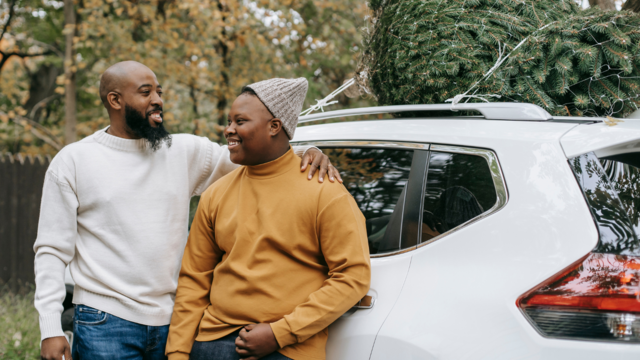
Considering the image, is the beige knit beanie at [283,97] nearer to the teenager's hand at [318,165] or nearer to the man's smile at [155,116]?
the teenager's hand at [318,165]

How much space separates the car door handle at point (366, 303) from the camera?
1.84 m

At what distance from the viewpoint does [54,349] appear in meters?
1.94

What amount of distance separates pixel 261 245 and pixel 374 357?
0.59 metres

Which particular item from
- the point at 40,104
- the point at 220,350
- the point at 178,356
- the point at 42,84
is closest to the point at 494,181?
the point at 220,350

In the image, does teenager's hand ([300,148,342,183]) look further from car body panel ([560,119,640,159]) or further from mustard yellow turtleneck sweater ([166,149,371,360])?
car body panel ([560,119,640,159])

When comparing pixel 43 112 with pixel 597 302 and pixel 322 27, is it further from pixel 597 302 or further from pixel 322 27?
pixel 597 302

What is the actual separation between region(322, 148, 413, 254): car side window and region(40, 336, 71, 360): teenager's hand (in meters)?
1.36

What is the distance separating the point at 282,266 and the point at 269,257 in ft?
0.20

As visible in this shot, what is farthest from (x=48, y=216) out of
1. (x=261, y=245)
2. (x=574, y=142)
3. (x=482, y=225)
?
(x=574, y=142)

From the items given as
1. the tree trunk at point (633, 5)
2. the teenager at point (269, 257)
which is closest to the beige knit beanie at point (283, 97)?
the teenager at point (269, 257)

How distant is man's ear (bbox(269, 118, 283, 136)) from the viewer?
1900 mm

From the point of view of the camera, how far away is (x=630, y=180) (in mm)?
1607

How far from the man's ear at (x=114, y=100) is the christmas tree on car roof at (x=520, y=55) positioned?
138 centimetres

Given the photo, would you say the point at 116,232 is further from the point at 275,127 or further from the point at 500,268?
the point at 500,268
